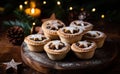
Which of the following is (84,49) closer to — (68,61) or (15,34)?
(68,61)

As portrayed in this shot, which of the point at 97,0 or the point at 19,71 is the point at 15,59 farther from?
the point at 97,0

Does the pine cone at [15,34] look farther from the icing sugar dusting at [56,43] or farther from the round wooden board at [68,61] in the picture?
the icing sugar dusting at [56,43]

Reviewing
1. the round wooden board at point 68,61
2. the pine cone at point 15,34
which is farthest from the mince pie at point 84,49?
the pine cone at point 15,34

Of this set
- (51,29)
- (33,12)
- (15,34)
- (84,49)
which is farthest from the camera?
(33,12)

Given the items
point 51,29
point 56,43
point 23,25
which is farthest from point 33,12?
point 56,43

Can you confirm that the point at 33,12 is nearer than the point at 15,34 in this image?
No

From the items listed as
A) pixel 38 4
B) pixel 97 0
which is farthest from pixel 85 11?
pixel 38 4

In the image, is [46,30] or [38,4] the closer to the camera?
[46,30]
